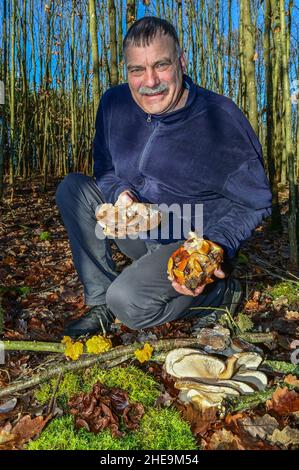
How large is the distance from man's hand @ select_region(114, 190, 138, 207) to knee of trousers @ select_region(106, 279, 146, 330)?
0.44 metres

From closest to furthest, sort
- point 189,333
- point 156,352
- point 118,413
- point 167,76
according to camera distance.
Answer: point 118,413 → point 156,352 → point 167,76 → point 189,333

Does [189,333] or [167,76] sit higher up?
[167,76]

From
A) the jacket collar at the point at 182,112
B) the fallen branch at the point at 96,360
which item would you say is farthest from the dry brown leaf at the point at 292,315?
the jacket collar at the point at 182,112

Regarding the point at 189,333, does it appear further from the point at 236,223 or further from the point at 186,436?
the point at 186,436

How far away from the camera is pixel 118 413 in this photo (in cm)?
167

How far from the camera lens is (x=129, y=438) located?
152 cm

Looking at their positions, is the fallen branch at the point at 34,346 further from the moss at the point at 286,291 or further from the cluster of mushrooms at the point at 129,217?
the moss at the point at 286,291

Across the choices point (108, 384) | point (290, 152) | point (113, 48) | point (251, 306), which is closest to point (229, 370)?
point (108, 384)

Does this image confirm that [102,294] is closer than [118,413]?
No

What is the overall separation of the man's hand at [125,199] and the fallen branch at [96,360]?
0.79 metres

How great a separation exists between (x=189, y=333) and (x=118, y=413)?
0.93 m

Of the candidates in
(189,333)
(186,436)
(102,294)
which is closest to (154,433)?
(186,436)

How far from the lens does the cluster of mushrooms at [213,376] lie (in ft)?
5.16

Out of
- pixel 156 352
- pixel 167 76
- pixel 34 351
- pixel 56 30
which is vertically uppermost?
pixel 56 30
